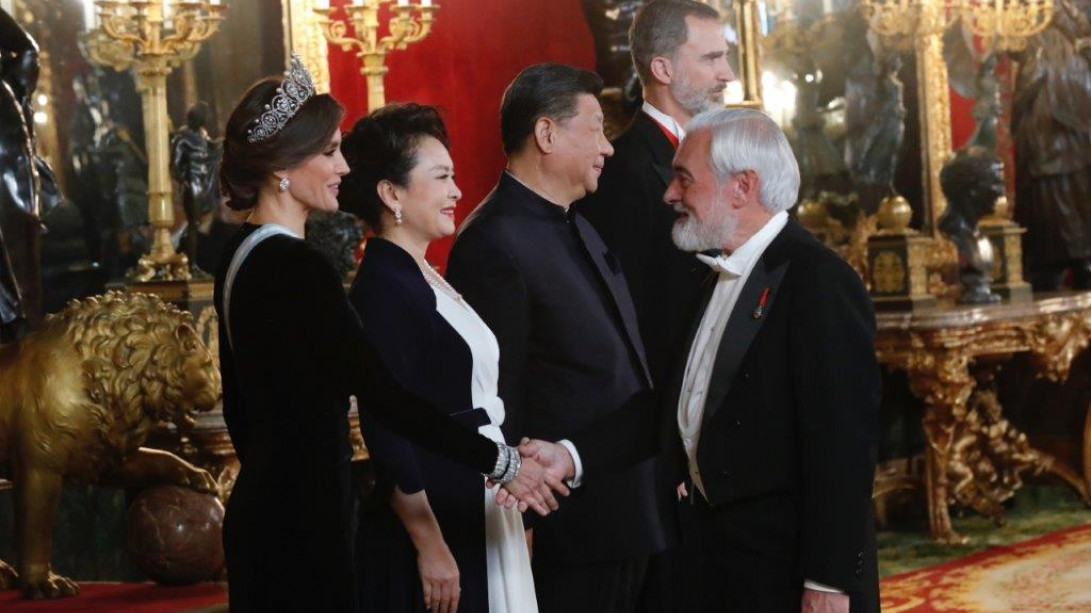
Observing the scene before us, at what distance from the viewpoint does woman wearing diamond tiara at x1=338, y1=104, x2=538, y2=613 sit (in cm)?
320

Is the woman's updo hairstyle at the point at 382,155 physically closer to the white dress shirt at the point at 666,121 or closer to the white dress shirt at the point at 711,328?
the white dress shirt at the point at 711,328

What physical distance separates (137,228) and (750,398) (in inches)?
163

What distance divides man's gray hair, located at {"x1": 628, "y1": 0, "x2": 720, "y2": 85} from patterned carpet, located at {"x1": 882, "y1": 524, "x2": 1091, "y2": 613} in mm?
2844

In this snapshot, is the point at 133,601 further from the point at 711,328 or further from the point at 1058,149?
the point at 1058,149

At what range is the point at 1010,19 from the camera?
9.45 m

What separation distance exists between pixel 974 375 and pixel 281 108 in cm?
581

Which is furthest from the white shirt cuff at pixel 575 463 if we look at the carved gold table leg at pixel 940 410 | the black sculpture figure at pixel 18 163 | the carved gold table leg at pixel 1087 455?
the carved gold table leg at pixel 1087 455

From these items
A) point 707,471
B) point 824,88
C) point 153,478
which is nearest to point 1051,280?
point 824,88

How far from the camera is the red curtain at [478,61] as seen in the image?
802cm

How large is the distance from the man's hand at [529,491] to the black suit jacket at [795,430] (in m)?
0.34

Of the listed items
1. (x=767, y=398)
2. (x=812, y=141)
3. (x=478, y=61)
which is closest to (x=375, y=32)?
(x=478, y=61)

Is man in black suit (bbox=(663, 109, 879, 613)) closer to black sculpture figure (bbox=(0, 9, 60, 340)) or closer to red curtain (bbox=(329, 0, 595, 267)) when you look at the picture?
black sculpture figure (bbox=(0, 9, 60, 340))

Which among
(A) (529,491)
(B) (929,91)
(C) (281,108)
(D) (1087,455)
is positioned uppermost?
(B) (929,91)

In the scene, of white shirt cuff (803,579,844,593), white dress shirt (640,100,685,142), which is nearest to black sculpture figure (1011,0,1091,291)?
white dress shirt (640,100,685,142)
